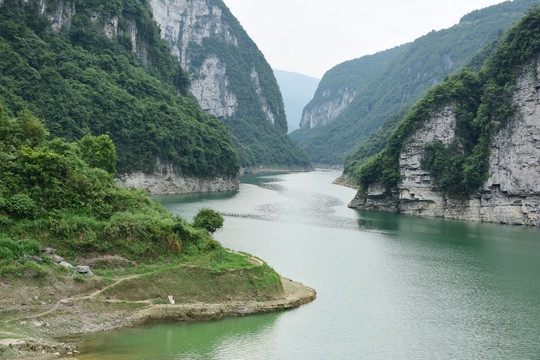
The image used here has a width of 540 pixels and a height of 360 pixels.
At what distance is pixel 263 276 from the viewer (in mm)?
30641

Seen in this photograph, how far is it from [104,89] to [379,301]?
76164 millimetres

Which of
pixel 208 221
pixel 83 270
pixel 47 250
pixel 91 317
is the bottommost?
pixel 91 317

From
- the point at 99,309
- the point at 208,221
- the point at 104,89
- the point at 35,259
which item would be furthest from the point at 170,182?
the point at 99,309

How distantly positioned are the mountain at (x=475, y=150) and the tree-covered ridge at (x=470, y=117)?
14 cm

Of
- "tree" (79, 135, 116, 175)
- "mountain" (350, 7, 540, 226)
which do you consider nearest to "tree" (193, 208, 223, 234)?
"tree" (79, 135, 116, 175)

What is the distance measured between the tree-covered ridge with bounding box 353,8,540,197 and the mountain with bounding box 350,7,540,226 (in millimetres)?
143

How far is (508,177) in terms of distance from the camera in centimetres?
7112

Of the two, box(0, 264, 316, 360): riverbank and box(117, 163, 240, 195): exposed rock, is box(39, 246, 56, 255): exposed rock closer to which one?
box(0, 264, 316, 360): riverbank

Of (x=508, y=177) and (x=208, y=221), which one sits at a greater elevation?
(x=508, y=177)

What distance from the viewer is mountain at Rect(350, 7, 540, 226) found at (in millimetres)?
70938

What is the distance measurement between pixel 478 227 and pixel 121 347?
57004 millimetres

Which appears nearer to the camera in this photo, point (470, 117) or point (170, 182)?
point (470, 117)

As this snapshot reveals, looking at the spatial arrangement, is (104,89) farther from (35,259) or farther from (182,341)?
(182,341)

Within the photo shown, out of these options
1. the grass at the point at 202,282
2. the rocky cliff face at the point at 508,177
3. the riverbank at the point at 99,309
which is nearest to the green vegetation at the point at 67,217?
the grass at the point at 202,282
